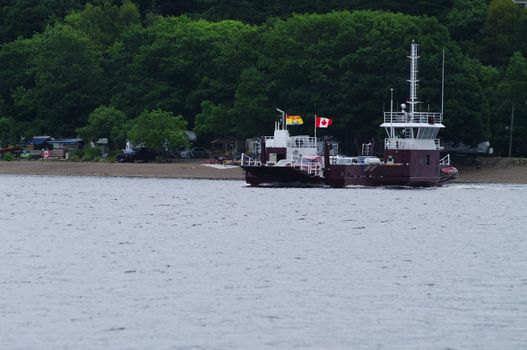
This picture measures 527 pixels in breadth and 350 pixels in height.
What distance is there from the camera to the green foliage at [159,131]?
131250 mm

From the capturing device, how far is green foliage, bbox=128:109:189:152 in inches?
5167

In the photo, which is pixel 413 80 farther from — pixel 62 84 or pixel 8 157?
pixel 62 84

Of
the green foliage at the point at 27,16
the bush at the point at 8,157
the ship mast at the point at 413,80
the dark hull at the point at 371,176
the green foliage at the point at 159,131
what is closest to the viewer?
the dark hull at the point at 371,176

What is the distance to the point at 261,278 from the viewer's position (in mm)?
45219

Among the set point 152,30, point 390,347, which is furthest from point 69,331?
point 152,30

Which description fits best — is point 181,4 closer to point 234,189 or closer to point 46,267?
point 234,189

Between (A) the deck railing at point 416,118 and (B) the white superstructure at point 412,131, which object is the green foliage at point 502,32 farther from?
(B) the white superstructure at point 412,131

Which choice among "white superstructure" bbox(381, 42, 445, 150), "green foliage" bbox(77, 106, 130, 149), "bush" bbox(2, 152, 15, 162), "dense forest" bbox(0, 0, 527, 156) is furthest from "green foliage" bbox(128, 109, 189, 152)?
"white superstructure" bbox(381, 42, 445, 150)

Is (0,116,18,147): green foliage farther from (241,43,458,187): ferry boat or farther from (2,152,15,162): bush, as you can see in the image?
(241,43,458,187): ferry boat

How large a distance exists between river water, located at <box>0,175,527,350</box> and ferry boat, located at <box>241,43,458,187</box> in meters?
20.8

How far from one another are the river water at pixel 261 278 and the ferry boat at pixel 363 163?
20.8 metres

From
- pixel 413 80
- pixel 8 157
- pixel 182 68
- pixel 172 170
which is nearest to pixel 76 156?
pixel 8 157

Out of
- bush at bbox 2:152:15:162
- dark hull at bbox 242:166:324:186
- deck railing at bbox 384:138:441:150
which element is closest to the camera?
dark hull at bbox 242:166:324:186

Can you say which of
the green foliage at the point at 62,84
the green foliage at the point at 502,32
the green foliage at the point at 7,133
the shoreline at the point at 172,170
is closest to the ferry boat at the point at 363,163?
the shoreline at the point at 172,170
